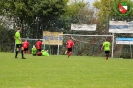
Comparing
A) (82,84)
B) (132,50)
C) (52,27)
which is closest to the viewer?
(82,84)

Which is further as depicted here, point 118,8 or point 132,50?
point 118,8

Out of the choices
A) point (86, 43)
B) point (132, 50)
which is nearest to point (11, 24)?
point (86, 43)

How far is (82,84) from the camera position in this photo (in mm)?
10930

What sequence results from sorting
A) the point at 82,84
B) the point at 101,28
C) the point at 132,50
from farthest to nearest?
the point at 101,28 < the point at 132,50 < the point at 82,84

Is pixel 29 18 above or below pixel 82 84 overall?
above

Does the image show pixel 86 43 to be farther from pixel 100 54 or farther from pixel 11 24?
pixel 11 24

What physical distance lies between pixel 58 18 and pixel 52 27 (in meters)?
1.38

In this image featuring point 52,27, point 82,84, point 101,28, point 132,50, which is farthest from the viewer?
point 52,27

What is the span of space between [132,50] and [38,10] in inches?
499

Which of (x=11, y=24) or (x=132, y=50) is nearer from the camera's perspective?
(x=132, y=50)

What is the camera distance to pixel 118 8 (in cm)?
4725

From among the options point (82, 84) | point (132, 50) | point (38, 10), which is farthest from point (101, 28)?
point (82, 84)

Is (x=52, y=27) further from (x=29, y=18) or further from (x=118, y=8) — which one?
(x=118, y=8)

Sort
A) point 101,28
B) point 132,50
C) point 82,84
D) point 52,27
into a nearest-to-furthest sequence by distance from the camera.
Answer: point 82,84, point 132,50, point 101,28, point 52,27
